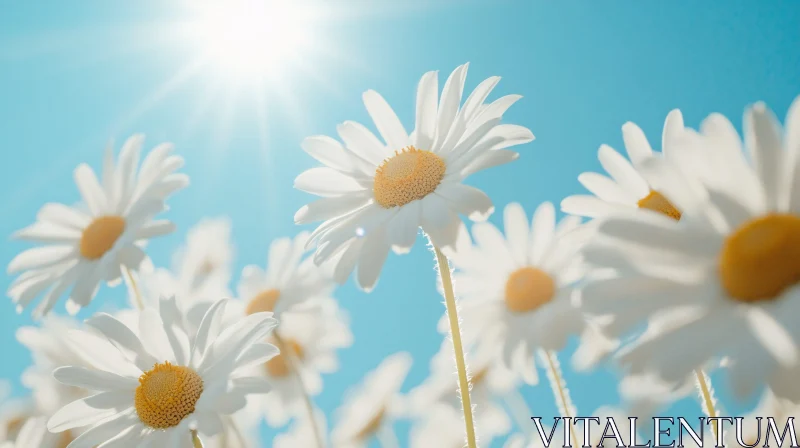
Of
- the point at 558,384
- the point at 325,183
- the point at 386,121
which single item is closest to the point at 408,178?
the point at 325,183

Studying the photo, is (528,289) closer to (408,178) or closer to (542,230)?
(542,230)

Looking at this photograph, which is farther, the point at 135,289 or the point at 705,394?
the point at 135,289

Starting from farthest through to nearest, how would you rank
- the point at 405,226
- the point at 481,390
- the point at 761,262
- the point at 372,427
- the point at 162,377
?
the point at 481,390
the point at 372,427
the point at 162,377
the point at 405,226
the point at 761,262

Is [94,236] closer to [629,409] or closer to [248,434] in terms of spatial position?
[248,434]

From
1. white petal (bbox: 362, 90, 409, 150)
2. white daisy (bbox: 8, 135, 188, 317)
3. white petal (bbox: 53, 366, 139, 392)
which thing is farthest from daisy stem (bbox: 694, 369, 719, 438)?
white daisy (bbox: 8, 135, 188, 317)

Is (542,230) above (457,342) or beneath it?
above

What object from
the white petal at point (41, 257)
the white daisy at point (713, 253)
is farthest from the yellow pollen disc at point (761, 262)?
the white petal at point (41, 257)

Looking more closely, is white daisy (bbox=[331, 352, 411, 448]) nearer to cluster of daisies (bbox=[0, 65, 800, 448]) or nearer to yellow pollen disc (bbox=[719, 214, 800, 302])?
cluster of daisies (bbox=[0, 65, 800, 448])
